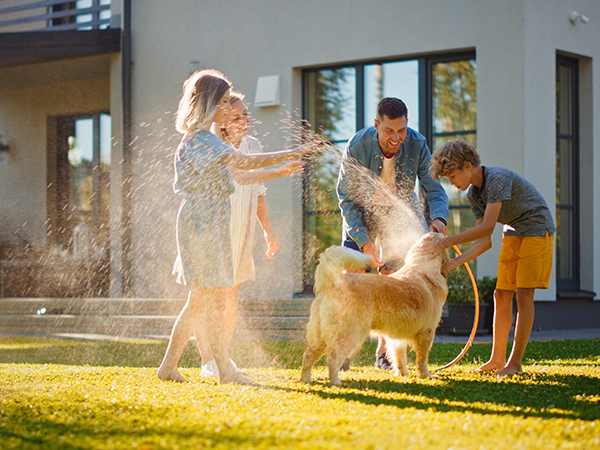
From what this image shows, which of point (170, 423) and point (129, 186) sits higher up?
point (129, 186)

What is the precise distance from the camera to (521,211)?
4.59 meters

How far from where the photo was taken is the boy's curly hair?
4.47 m

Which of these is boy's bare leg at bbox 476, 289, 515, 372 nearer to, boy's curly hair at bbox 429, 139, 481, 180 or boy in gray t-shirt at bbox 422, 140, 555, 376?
boy in gray t-shirt at bbox 422, 140, 555, 376

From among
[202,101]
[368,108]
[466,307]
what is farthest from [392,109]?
[368,108]

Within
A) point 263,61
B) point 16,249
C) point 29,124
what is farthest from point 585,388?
point 29,124

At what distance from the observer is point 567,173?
369 inches

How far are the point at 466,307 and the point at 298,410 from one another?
16.8ft

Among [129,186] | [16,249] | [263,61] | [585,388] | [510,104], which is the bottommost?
[585,388]

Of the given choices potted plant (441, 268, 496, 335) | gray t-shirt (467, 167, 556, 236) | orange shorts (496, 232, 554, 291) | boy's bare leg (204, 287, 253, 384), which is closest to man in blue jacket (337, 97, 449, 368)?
gray t-shirt (467, 167, 556, 236)

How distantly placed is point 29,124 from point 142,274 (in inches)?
181

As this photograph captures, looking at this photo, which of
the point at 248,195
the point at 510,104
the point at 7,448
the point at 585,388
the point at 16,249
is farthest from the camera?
the point at 16,249

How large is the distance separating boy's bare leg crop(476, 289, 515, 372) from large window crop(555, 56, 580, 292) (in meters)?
4.86

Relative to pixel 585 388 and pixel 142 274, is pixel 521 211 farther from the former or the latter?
pixel 142 274

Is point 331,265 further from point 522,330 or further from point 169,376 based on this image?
point 522,330
